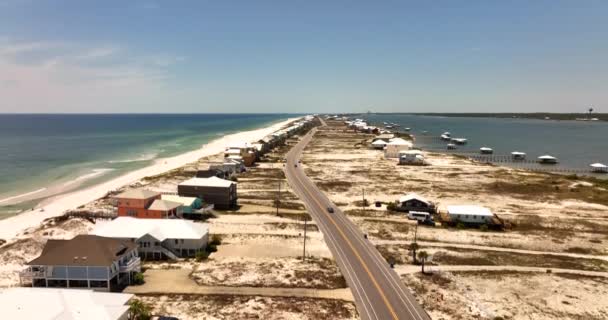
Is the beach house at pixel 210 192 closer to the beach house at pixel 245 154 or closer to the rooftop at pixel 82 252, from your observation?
the rooftop at pixel 82 252

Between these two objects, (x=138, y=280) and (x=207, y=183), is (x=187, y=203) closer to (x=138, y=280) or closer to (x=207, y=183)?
(x=207, y=183)

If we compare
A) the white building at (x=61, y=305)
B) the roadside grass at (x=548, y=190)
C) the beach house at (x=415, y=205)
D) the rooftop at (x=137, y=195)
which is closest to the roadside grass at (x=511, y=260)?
the beach house at (x=415, y=205)

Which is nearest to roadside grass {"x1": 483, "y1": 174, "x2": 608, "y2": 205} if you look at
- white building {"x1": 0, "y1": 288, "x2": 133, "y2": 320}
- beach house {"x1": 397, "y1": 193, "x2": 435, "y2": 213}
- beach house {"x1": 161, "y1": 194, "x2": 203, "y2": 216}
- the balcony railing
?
beach house {"x1": 397, "y1": 193, "x2": 435, "y2": 213}

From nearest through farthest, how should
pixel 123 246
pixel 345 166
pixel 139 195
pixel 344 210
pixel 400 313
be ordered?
pixel 400 313, pixel 123 246, pixel 139 195, pixel 344 210, pixel 345 166

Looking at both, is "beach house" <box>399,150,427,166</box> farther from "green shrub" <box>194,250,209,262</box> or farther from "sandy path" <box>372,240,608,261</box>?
"green shrub" <box>194,250,209,262</box>

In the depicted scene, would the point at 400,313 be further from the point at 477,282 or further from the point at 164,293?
the point at 164,293

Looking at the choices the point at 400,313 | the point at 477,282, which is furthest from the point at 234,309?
the point at 477,282
